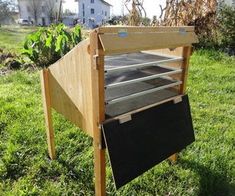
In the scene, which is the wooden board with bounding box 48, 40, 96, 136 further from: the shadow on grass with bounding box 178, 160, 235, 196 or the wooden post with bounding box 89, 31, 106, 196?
the shadow on grass with bounding box 178, 160, 235, 196

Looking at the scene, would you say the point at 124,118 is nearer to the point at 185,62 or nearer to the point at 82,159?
the point at 185,62

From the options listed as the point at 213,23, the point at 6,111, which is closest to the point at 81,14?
the point at 213,23

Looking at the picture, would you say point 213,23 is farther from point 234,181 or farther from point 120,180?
point 120,180

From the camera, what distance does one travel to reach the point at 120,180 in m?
1.53

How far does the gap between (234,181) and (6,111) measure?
2.55 m

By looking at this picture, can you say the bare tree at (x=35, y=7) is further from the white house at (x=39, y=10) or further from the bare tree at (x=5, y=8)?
the bare tree at (x=5, y=8)

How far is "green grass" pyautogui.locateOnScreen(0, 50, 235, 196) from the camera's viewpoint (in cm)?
197

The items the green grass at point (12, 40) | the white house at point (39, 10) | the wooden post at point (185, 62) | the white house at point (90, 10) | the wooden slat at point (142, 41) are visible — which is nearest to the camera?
the wooden slat at point (142, 41)

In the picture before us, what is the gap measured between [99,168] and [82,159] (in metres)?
0.72

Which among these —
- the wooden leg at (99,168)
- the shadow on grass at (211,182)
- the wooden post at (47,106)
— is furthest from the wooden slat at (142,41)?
the shadow on grass at (211,182)

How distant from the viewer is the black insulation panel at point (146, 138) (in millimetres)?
1502

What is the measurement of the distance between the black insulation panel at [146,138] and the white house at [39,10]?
22.0 m

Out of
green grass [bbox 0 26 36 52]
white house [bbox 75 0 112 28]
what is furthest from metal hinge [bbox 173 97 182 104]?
white house [bbox 75 0 112 28]

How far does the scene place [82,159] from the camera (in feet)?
7.50
